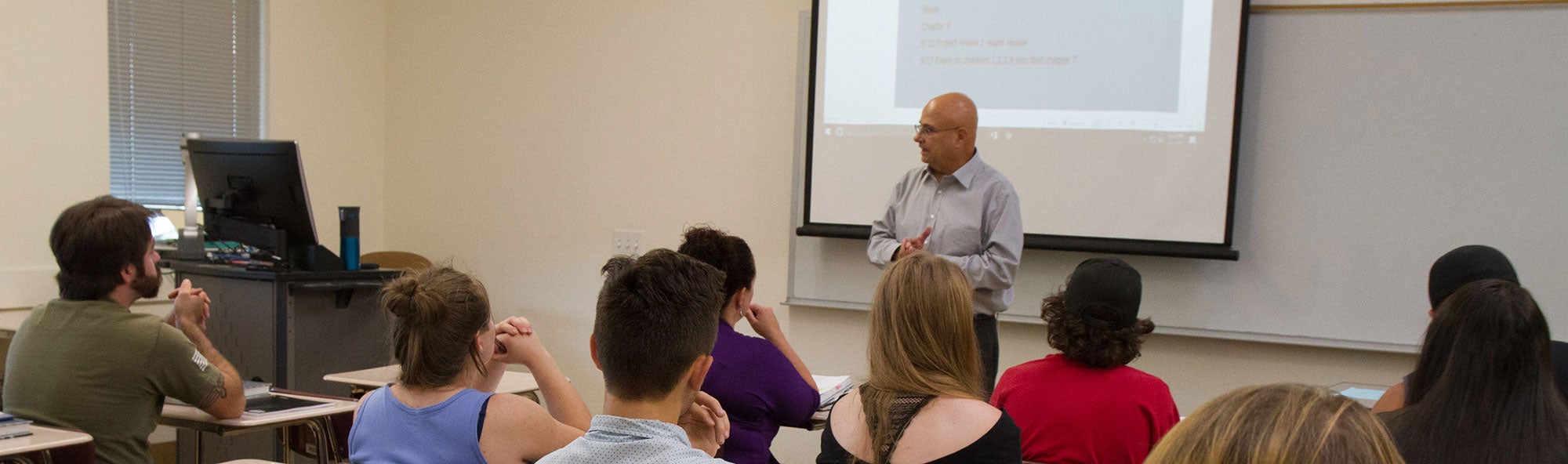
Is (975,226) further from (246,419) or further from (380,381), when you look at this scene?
(246,419)

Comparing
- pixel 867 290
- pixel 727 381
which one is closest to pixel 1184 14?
pixel 867 290

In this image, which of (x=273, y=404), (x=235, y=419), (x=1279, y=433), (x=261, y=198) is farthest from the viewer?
(x=261, y=198)

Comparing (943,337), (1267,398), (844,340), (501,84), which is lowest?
(844,340)

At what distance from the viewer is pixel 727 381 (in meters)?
2.24

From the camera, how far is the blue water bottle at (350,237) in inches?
157

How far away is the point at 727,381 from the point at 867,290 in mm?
2231

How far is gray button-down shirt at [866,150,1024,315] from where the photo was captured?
3.32 meters

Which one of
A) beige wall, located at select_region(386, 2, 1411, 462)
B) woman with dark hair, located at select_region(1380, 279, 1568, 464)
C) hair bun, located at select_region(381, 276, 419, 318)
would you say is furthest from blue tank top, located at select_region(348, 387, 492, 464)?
beige wall, located at select_region(386, 2, 1411, 462)

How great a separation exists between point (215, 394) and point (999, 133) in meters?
2.68

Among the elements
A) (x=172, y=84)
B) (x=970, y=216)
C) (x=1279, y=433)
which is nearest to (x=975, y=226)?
(x=970, y=216)

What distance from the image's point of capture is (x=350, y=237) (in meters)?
4.02

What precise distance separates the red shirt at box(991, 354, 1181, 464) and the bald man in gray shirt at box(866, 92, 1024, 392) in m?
1.21

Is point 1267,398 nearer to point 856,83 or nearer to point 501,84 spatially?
point 856,83

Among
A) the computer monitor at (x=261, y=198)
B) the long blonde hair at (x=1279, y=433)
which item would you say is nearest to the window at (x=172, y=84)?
the computer monitor at (x=261, y=198)
